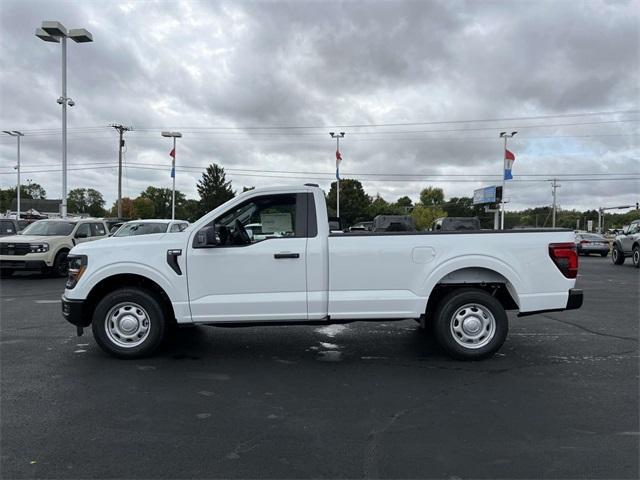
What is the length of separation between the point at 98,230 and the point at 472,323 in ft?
47.3

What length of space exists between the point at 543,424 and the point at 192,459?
2788mm

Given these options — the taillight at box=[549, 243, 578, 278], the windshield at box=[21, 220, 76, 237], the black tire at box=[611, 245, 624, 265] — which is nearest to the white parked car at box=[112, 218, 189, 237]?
the windshield at box=[21, 220, 76, 237]

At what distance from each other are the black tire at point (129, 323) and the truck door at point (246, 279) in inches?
19.2

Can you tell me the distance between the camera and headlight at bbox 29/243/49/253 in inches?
563

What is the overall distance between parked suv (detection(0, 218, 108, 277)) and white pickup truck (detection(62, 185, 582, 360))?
10009mm

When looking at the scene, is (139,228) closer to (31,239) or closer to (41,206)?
(31,239)

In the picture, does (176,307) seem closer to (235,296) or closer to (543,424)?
(235,296)

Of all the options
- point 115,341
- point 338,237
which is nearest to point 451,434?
point 338,237

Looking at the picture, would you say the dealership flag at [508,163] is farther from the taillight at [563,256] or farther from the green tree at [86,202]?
the green tree at [86,202]

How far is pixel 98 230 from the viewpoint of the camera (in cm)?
1664

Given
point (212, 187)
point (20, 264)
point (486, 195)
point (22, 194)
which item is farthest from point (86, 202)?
point (20, 264)

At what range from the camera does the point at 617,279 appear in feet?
51.5

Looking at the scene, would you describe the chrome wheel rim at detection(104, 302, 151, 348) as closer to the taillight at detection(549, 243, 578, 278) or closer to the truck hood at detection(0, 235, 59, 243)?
the taillight at detection(549, 243, 578, 278)

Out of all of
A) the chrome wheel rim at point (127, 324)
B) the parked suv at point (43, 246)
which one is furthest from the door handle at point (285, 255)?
the parked suv at point (43, 246)
